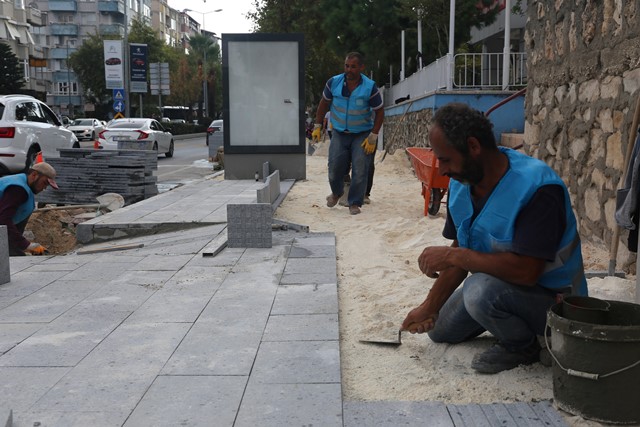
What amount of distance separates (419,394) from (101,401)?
1431mm

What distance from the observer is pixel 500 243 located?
3.19 m

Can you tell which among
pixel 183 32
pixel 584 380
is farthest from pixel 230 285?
pixel 183 32

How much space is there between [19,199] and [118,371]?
14.8 feet

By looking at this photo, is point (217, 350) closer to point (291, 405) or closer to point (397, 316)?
point (291, 405)

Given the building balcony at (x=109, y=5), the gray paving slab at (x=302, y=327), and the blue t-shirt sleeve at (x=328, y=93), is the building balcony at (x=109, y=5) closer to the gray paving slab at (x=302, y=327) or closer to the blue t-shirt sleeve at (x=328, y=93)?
the blue t-shirt sleeve at (x=328, y=93)

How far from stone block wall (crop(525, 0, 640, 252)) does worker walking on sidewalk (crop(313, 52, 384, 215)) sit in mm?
2028

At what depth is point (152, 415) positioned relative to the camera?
3031 millimetres

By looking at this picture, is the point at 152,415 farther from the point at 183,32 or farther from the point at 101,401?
the point at 183,32

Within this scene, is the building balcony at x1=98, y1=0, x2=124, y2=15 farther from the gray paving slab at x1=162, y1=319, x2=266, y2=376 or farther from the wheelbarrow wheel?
the gray paving slab at x1=162, y1=319, x2=266, y2=376

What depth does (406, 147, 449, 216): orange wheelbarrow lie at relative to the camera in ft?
26.4

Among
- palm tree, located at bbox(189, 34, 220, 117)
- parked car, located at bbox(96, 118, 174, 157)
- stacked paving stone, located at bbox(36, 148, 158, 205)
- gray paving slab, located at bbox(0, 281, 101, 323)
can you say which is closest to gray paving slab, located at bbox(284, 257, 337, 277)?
gray paving slab, located at bbox(0, 281, 101, 323)

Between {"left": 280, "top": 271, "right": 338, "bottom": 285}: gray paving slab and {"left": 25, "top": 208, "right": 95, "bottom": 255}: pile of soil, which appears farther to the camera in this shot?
{"left": 25, "top": 208, "right": 95, "bottom": 255}: pile of soil

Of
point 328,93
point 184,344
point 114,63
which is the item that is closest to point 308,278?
point 184,344

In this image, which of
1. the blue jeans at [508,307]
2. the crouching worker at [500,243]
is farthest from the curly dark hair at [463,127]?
the blue jeans at [508,307]
